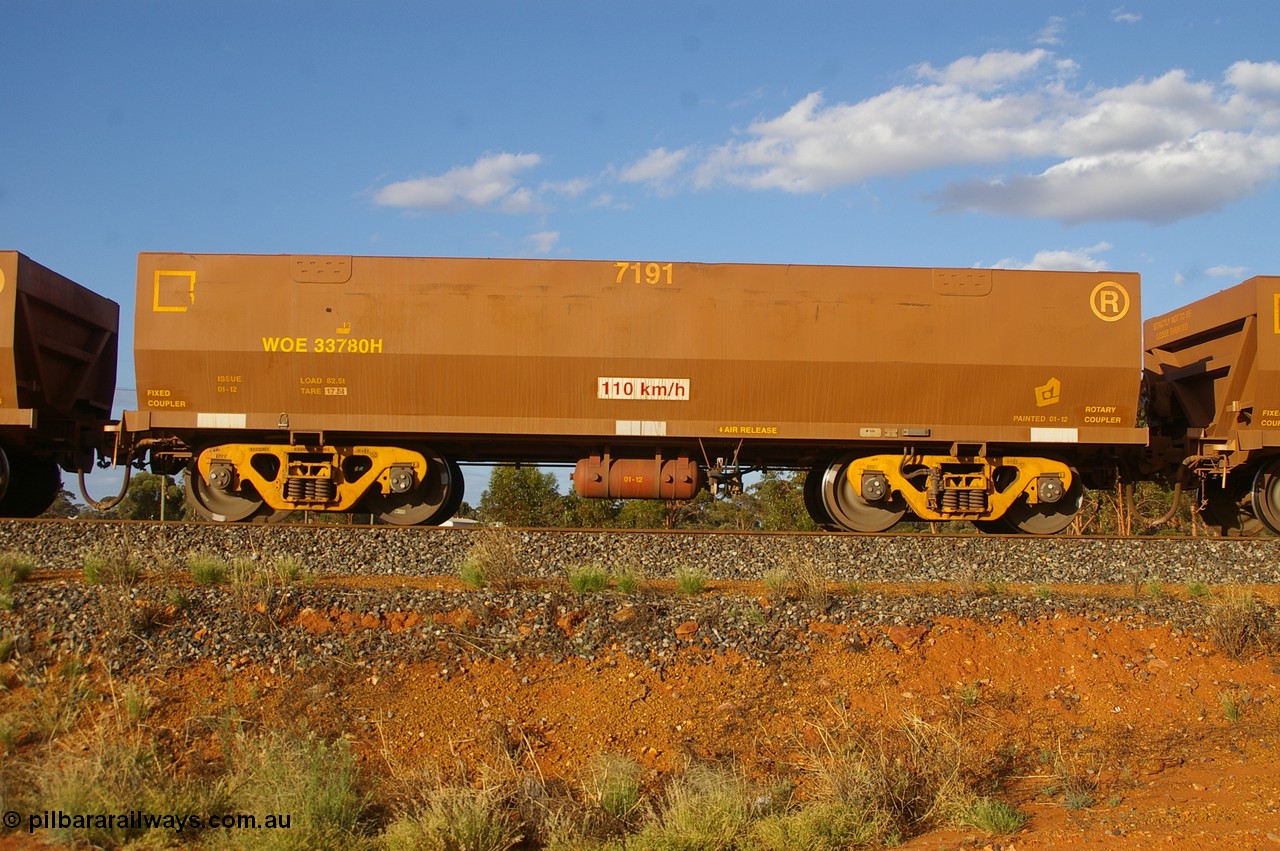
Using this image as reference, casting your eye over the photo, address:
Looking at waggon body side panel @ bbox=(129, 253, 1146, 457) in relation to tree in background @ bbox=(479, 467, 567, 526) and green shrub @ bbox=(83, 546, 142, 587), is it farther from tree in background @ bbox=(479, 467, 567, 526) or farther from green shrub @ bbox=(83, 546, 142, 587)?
tree in background @ bbox=(479, 467, 567, 526)

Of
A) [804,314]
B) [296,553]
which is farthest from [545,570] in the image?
[804,314]

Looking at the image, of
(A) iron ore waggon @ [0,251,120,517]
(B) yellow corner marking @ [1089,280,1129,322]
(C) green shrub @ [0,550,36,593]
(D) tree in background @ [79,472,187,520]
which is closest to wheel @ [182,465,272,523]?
(A) iron ore waggon @ [0,251,120,517]

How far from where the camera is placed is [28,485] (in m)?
14.4

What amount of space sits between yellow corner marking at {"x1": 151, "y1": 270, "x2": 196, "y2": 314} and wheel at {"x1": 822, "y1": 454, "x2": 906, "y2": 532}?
9.12 meters

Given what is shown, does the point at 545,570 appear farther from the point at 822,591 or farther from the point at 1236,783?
the point at 1236,783

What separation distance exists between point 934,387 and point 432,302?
690 centimetres

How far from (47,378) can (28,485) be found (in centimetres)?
224

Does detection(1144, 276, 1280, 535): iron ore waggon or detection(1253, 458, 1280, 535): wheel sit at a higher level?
detection(1144, 276, 1280, 535): iron ore waggon

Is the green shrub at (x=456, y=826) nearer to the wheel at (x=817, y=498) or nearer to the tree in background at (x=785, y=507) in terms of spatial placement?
the wheel at (x=817, y=498)

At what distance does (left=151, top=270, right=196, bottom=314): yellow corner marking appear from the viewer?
1270 cm

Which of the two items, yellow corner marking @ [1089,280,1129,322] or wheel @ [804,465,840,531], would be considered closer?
yellow corner marking @ [1089,280,1129,322]

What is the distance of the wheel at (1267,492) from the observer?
13250 mm

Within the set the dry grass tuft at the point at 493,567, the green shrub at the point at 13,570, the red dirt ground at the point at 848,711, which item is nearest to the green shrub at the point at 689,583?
the red dirt ground at the point at 848,711

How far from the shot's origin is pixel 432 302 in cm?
1279
